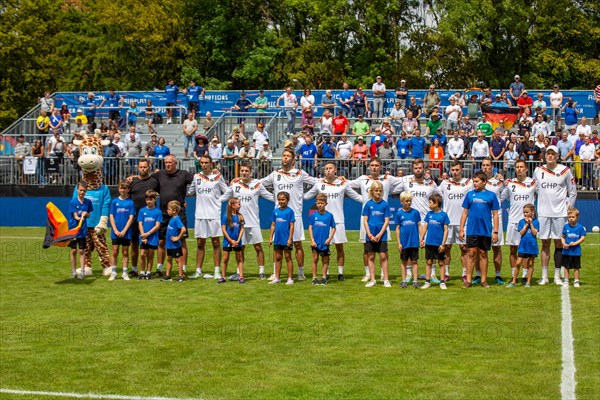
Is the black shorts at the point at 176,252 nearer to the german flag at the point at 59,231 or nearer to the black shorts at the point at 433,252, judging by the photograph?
the german flag at the point at 59,231

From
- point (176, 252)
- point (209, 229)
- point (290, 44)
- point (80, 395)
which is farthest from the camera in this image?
point (290, 44)

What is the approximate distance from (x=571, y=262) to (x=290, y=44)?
37.4m

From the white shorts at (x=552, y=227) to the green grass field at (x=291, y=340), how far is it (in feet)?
3.25

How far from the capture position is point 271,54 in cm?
5200

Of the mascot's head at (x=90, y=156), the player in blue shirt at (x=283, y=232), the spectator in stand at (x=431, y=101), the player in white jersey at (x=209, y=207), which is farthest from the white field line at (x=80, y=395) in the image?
the spectator in stand at (x=431, y=101)

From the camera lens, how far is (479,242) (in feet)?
54.1

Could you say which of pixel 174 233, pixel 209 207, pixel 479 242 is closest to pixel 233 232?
pixel 209 207

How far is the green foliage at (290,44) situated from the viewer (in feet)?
154

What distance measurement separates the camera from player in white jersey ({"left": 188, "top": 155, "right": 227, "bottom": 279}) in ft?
58.1

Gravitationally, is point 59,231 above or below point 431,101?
below

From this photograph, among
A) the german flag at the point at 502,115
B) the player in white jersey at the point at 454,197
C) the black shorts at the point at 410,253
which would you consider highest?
the german flag at the point at 502,115

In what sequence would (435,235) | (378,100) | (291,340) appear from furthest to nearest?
(378,100), (435,235), (291,340)

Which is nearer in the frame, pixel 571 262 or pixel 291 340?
pixel 291 340

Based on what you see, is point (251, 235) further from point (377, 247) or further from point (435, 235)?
point (435, 235)
